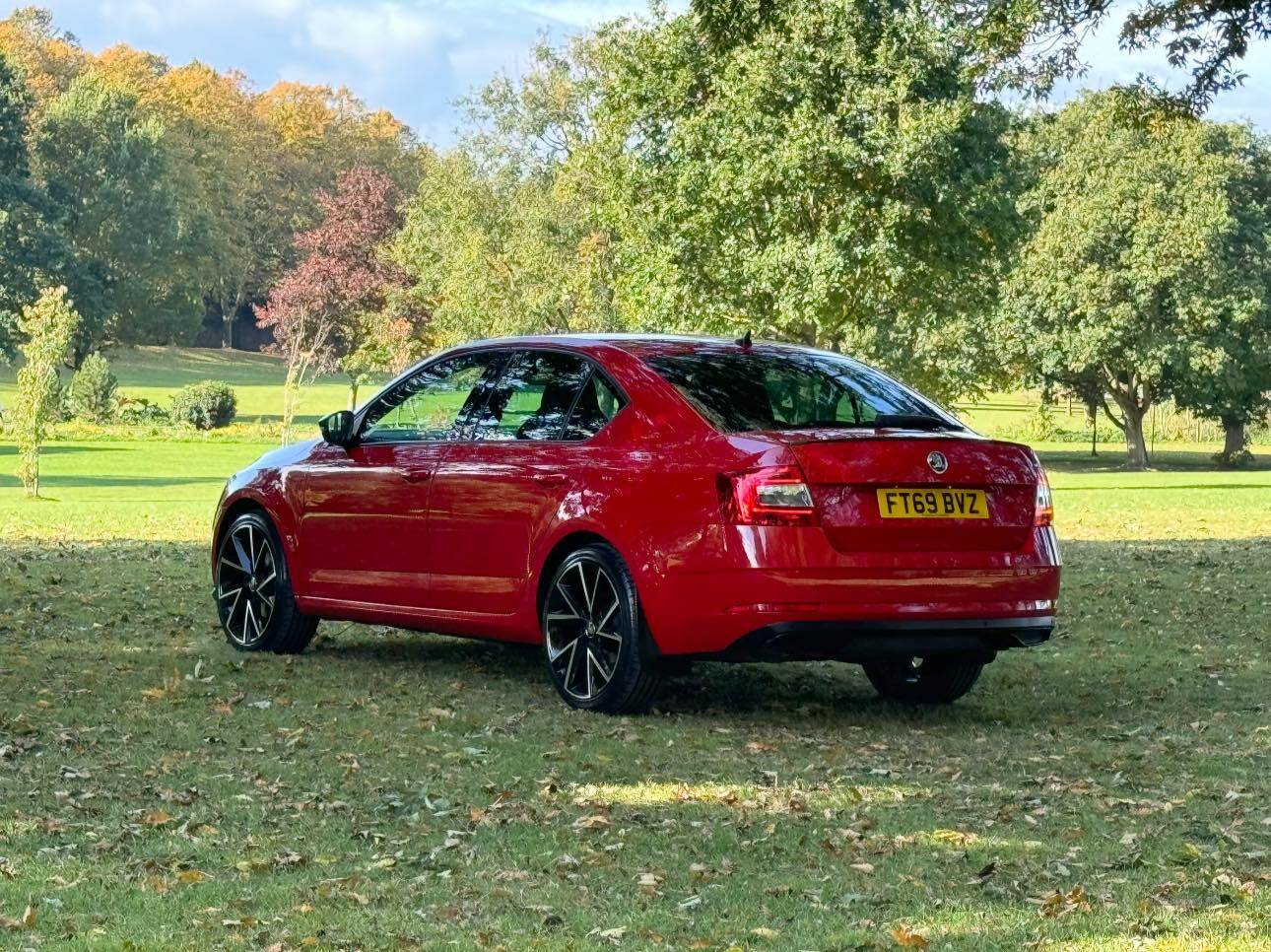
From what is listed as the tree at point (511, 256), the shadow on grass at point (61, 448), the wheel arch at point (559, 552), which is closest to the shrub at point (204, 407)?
the shadow on grass at point (61, 448)

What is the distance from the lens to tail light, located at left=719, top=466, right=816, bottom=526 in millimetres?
7809

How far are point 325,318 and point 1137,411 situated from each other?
123ft

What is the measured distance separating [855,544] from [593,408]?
1544 millimetres

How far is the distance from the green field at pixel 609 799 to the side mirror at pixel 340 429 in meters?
1.25

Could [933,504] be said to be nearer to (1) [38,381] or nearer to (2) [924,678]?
(2) [924,678]

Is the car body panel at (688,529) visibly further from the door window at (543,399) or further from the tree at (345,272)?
the tree at (345,272)

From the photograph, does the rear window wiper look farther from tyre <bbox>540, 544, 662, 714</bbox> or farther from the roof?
tyre <bbox>540, 544, 662, 714</bbox>

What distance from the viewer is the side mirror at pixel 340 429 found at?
9953mm

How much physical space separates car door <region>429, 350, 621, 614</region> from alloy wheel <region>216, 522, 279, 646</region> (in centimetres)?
159

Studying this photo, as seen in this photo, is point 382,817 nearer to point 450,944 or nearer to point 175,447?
point 450,944

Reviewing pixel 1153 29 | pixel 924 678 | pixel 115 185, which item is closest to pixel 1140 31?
pixel 1153 29

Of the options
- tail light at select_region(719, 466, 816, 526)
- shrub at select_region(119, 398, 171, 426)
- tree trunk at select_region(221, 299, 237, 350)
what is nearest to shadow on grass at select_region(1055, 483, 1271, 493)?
tail light at select_region(719, 466, 816, 526)

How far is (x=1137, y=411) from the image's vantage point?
5041cm

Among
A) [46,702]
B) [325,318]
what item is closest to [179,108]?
[325,318]
